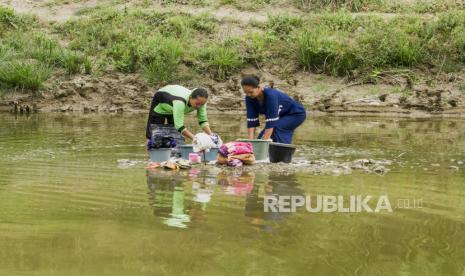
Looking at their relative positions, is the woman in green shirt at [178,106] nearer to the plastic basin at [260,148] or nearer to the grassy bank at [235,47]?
the plastic basin at [260,148]

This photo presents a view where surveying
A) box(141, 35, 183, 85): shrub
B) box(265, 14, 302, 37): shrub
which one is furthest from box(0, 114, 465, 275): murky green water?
box(265, 14, 302, 37): shrub

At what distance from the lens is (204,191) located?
7.42m

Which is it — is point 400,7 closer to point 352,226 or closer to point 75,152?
point 75,152

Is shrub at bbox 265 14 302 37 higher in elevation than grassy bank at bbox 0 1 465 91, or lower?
higher

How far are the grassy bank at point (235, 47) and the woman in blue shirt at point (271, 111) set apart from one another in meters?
7.50

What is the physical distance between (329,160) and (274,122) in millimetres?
867

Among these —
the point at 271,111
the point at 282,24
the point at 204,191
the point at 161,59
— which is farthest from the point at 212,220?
the point at 282,24

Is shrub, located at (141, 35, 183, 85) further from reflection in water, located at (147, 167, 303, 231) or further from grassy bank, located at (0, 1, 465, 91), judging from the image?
reflection in water, located at (147, 167, 303, 231)

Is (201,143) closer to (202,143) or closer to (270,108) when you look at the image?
(202,143)

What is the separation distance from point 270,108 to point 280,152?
68cm

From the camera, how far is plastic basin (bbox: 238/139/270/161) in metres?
9.27

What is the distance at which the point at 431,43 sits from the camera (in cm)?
1781

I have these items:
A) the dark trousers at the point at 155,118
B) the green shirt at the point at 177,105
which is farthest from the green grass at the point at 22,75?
the green shirt at the point at 177,105

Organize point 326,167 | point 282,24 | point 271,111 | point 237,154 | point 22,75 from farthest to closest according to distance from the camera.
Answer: point 282,24 < point 22,75 < point 271,111 < point 237,154 < point 326,167
